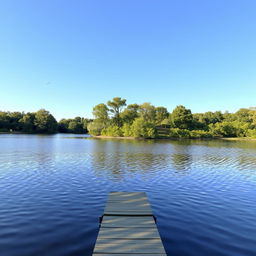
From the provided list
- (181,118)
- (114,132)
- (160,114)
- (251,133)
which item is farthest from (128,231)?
(160,114)

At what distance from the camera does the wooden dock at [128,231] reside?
4379 mm

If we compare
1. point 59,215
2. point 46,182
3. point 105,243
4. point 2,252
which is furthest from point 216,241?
point 46,182

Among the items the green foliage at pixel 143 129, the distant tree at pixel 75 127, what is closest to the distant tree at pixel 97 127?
the green foliage at pixel 143 129

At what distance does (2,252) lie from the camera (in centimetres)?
518

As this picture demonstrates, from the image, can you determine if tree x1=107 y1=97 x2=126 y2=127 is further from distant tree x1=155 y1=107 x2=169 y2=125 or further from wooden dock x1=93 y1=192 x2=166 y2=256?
wooden dock x1=93 y1=192 x2=166 y2=256

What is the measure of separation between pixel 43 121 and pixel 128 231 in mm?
118651

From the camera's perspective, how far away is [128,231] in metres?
5.35

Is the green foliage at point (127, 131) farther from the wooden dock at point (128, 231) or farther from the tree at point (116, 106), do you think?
the wooden dock at point (128, 231)

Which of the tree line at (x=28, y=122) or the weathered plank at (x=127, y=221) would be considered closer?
the weathered plank at (x=127, y=221)

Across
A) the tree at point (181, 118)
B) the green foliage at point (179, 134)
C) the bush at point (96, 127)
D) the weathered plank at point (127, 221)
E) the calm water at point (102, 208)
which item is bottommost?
the calm water at point (102, 208)

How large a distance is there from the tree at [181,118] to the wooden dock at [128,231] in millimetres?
86095

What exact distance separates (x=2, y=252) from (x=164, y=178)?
10556 millimetres

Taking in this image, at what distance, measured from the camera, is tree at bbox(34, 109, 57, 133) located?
112m

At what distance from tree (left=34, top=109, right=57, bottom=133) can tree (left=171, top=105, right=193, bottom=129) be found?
249ft
